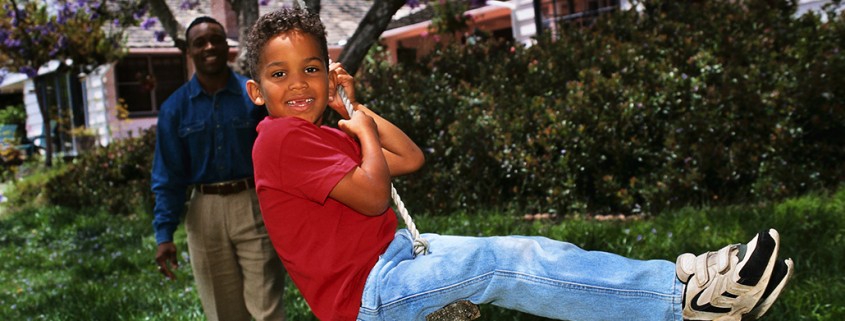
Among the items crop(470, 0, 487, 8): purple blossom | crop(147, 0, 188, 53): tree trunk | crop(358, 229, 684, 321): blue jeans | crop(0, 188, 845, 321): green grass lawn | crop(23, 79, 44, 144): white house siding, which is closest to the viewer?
crop(358, 229, 684, 321): blue jeans

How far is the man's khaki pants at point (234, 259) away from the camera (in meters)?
4.20

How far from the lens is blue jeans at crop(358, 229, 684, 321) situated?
2441mm

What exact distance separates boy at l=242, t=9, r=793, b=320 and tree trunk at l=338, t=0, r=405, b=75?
2.93 meters

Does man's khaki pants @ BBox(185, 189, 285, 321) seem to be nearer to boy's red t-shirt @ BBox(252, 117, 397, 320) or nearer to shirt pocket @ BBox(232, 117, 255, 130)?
shirt pocket @ BBox(232, 117, 255, 130)

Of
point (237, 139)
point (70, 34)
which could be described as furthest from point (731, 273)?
point (70, 34)

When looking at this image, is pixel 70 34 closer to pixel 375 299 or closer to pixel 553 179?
pixel 553 179

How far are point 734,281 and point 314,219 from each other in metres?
1.28

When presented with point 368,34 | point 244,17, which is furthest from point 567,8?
point 368,34

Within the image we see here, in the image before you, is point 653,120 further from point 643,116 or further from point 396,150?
point 396,150

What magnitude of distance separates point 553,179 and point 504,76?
214cm

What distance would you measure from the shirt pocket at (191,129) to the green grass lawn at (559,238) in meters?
1.66

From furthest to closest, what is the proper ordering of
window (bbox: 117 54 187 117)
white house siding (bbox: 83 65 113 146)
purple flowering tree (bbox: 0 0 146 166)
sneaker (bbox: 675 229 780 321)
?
window (bbox: 117 54 187 117), white house siding (bbox: 83 65 113 146), purple flowering tree (bbox: 0 0 146 166), sneaker (bbox: 675 229 780 321)

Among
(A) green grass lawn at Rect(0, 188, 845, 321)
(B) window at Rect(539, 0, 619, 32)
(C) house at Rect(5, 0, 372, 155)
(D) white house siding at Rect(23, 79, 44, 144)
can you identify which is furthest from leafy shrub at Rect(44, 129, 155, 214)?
(D) white house siding at Rect(23, 79, 44, 144)

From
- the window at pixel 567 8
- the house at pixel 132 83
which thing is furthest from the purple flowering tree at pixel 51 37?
the window at pixel 567 8
